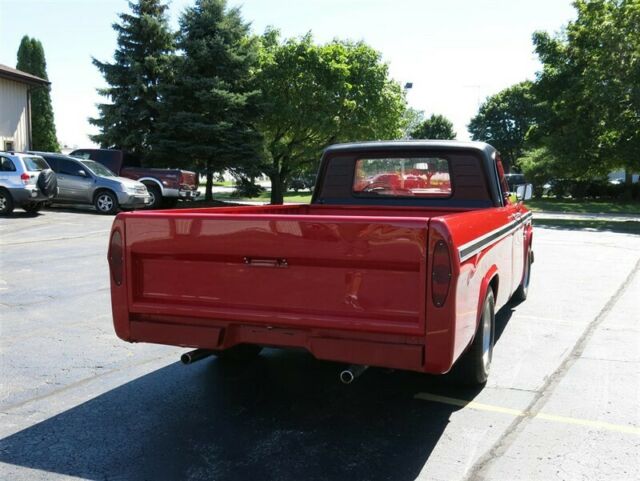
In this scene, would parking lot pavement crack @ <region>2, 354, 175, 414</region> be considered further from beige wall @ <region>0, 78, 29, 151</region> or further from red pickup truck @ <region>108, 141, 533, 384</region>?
beige wall @ <region>0, 78, 29, 151</region>

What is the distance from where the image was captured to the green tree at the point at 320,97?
3023 centimetres

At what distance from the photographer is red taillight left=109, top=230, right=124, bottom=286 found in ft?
12.6

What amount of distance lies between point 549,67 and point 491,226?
26680 mm

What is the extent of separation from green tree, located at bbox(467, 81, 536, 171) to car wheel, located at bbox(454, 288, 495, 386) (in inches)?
2733

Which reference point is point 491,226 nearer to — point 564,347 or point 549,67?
point 564,347

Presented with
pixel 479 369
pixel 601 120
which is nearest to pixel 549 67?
pixel 601 120

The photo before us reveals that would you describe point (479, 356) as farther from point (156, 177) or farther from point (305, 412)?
point (156, 177)

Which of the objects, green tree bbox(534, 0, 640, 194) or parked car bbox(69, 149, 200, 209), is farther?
green tree bbox(534, 0, 640, 194)

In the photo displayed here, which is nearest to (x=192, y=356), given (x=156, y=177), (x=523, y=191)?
(x=523, y=191)

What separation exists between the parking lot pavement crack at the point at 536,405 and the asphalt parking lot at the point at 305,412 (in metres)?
0.01

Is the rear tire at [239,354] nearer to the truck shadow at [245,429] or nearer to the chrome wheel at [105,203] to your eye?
the truck shadow at [245,429]

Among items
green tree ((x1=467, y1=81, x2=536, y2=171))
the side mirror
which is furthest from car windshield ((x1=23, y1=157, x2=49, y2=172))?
green tree ((x1=467, y1=81, x2=536, y2=171))

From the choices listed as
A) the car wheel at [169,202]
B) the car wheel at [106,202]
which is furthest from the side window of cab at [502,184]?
the car wheel at [169,202]

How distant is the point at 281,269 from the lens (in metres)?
3.47
